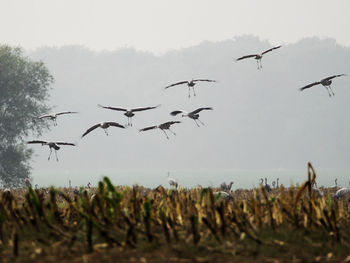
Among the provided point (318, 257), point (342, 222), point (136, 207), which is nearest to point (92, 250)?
point (136, 207)

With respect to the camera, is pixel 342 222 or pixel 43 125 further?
pixel 43 125

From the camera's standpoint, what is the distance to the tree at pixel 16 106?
44.3 m

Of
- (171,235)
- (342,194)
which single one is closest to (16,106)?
(342,194)

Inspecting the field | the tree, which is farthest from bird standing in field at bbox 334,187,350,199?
the tree

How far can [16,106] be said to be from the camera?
152 ft

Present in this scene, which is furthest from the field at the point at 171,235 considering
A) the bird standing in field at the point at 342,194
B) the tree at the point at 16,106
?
the tree at the point at 16,106

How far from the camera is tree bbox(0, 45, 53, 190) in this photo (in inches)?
1743

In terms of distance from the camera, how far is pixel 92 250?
19.6 ft

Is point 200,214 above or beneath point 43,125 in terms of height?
beneath

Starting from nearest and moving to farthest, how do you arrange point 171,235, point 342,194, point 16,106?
point 171,235
point 342,194
point 16,106

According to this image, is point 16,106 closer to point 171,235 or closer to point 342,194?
point 342,194

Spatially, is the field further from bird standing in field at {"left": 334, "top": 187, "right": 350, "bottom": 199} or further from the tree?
the tree

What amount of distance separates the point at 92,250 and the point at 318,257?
251 cm

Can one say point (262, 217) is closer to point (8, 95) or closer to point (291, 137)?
point (8, 95)
